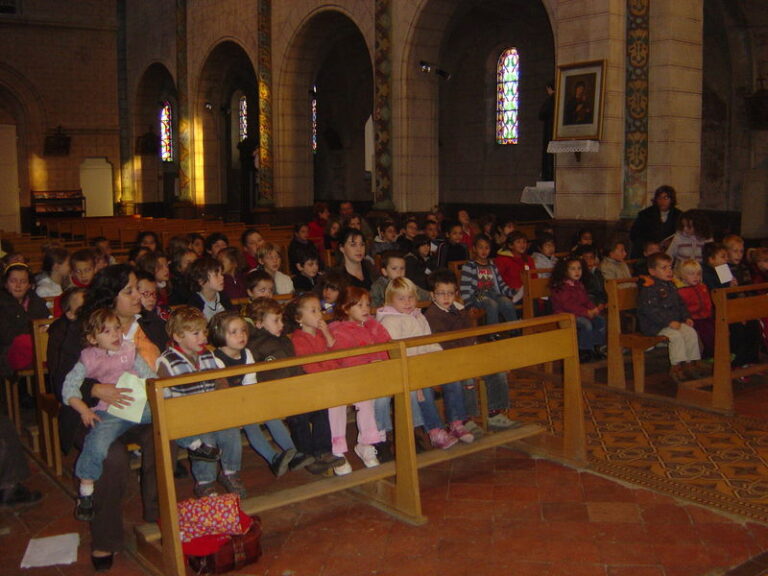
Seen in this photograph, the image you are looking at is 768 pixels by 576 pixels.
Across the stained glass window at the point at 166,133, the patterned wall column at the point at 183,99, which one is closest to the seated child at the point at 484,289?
the patterned wall column at the point at 183,99

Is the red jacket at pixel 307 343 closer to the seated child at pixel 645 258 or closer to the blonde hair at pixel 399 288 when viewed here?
the blonde hair at pixel 399 288

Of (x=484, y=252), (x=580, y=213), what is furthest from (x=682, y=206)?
(x=484, y=252)

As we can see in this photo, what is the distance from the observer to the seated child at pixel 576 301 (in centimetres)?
749

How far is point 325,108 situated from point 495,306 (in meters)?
15.6

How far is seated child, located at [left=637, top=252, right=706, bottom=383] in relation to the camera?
21.7 feet

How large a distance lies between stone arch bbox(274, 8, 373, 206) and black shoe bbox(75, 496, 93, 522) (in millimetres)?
11896

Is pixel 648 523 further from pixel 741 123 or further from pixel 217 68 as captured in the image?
pixel 217 68

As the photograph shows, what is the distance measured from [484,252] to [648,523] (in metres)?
3.99

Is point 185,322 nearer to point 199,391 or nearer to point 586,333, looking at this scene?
point 199,391

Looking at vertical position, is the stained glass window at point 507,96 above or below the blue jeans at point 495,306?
above

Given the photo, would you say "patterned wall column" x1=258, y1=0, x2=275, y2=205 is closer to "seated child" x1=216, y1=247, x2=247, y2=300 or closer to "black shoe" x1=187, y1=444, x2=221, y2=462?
"seated child" x1=216, y1=247, x2=247, y2=300

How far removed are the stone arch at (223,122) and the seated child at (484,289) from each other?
43.3 ft

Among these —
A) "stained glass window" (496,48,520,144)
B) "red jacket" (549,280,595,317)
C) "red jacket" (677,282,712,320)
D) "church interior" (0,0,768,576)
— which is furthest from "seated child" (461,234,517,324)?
"stained glass window" (496,48,520,144)

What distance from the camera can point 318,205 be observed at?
12.4 meters
